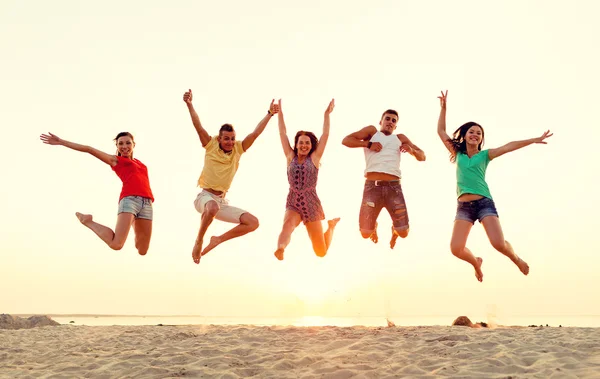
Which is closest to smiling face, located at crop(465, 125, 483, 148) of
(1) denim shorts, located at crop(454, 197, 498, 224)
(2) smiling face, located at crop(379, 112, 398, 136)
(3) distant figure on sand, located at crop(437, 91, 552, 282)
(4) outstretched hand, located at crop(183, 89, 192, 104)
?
(3) distant figure on sand, located at crop(437, 91, 552, 282)

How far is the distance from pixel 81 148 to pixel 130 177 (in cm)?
93

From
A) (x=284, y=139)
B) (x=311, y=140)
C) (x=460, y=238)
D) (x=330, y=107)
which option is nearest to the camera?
(x=460, y=238)

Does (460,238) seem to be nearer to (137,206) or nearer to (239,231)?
(239,231)

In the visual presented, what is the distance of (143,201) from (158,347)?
253cm

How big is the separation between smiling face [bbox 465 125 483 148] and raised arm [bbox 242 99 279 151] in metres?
3.40

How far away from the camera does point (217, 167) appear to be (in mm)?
9555

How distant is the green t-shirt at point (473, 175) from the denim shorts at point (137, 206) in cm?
540

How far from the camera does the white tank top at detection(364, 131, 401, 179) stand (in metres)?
9.95

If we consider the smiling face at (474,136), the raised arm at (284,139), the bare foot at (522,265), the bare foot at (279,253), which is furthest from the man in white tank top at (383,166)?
→ the bare foot at (522,265)

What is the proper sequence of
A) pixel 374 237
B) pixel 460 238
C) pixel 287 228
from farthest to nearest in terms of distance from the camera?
pixel 374 237 → pixel 287 228 → pixel 460 238

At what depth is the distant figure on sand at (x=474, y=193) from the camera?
8.73m

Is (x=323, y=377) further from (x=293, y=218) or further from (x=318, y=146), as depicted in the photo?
(x=318, y=146)

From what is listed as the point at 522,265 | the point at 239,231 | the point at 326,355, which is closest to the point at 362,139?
the point at 239,231

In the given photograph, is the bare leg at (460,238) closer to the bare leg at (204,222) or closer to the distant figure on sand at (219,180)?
the distant figure on sand at (219,180)
